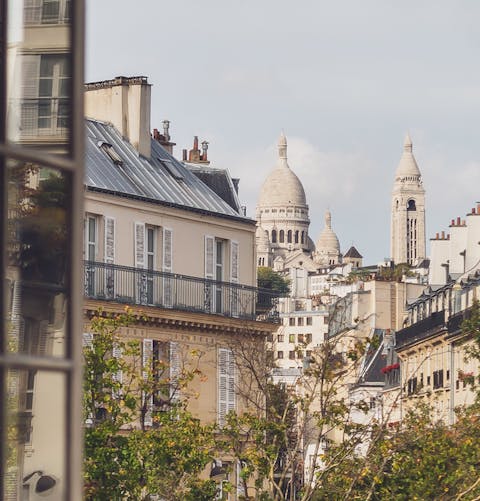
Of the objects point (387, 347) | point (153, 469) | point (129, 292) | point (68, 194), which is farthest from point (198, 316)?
point (387, 347)

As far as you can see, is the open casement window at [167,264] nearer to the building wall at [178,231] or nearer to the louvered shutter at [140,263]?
the building wall at [178,231]

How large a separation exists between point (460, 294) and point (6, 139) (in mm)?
72666

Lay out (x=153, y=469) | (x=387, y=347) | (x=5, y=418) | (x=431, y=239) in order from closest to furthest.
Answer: (x=5, y=418), (x=153, y=469), (x=431, y=239), (x=387, y=347)

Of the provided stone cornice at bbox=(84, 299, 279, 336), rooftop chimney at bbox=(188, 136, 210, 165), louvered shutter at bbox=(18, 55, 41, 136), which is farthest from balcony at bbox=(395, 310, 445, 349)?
louvered shutter at bbox=(18, 55, 41, 136)

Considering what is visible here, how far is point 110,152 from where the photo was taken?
50938mm

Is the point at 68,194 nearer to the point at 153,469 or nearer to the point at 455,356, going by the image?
the point at 153,469

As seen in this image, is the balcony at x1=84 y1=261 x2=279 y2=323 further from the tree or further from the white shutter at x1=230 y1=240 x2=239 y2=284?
the tree

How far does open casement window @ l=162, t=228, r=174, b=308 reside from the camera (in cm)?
4947

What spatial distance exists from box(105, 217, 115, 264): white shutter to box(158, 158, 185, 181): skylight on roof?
6.57 m

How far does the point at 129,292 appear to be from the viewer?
48.1 m

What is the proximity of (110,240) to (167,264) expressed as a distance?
311 cm

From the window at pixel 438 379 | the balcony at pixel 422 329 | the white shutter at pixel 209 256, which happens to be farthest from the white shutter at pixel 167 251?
the balcony at pixel 422 329

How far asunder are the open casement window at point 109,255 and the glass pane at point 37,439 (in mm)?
41054

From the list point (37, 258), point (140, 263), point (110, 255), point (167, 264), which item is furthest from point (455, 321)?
point (37, 258)
